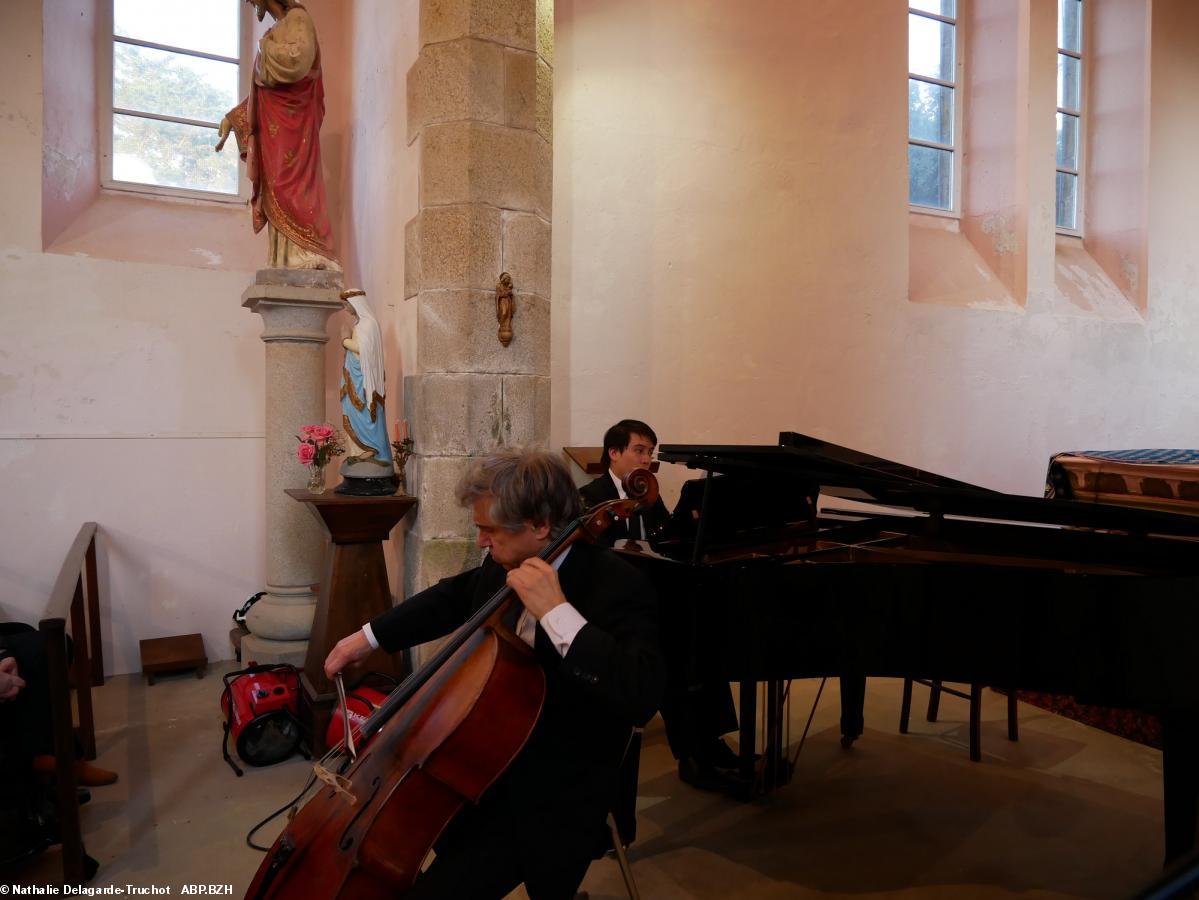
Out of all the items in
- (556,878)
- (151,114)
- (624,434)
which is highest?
(151,114)

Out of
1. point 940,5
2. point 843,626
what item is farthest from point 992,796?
point 940,5

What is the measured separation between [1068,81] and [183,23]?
6674mm

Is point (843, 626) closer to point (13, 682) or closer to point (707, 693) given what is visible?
point (707, 693)

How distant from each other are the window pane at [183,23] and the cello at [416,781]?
200 inches

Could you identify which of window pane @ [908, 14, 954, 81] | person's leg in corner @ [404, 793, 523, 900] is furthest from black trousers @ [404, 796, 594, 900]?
window pane @ [908, 14, 954, 81]

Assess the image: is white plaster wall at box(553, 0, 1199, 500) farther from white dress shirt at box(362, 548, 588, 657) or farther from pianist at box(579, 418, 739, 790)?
white dress shirt at box(362, 548, 588, 657)

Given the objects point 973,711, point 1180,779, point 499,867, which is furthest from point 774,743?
point 499,867

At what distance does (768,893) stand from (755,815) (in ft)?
1.58

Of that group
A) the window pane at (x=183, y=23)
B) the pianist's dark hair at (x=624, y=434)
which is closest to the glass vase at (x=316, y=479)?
the pianist's dark hair at (x=624, y=434)

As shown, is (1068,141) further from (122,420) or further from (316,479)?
(122,420)

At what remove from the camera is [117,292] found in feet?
15.6

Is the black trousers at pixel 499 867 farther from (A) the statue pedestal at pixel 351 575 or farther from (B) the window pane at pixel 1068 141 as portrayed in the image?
(B) the window pane at pixel 1068 141

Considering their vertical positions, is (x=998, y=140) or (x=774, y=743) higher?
(x=998, y=140)

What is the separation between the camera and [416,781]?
5.13 feet
